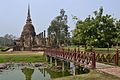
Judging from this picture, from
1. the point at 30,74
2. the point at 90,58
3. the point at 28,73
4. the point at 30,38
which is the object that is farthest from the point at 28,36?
the point at 90,58

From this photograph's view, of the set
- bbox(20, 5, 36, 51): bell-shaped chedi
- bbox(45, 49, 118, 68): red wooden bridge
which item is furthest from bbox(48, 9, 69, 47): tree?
bbox(45, 49, 118, 68): red wooden bridge

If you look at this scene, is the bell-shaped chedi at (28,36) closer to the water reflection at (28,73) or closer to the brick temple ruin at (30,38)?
the brick temple ruin at (30,38)

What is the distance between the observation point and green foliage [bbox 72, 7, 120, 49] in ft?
110

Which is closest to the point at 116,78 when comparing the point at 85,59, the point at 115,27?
the point at 85,59

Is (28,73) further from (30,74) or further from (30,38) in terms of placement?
(30,38)

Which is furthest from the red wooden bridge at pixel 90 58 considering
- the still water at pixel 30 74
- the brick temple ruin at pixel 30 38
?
the brick temple ruin at pixel 30 38

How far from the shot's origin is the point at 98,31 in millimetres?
33438

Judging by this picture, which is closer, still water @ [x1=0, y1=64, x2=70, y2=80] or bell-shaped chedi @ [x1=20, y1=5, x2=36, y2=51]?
still water @ [x1=0, y1=64, x2=70, y2=80]

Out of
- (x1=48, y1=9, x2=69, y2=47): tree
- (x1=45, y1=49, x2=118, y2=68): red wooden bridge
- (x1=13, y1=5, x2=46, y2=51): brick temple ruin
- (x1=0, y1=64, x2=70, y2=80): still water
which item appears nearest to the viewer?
(x1=45, y1=49, x2=118, y2=68): red wooden bridge

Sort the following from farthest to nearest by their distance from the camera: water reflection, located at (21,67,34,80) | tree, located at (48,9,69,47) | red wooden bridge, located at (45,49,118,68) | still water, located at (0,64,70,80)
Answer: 1. tree, located at (48,9,69,47)
2. water reflection, located at (21,67,34,80)
3. still water, located at (0,64,70,80)
4. red wooden bridge, located at (45,49,118,68)

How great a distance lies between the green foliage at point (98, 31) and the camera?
33.6 meters

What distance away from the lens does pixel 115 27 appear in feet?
119

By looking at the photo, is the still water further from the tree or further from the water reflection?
the tree

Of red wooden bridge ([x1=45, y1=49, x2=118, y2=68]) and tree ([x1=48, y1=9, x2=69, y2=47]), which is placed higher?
tree ([x1=48, y1=9, x2=69, y2=47])
